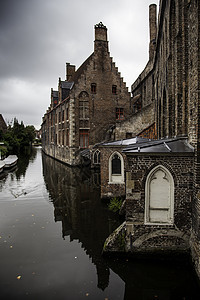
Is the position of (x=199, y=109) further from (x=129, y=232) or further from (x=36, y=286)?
(x=36, y=286)

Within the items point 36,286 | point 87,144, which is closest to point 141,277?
point 36,286

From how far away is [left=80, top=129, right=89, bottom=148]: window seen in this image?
2675cm

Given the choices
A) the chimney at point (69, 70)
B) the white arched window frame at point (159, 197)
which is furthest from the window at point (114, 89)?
the white arched window frame at point (159, 197)

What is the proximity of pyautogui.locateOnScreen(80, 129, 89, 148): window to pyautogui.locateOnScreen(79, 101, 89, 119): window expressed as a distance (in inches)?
64.0

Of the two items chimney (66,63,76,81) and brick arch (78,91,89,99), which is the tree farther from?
brick arch (78,91,89,99)

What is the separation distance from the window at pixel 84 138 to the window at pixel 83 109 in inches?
64.0

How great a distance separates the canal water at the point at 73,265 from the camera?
5.39 m

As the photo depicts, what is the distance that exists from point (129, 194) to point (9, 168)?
2164 centimetres

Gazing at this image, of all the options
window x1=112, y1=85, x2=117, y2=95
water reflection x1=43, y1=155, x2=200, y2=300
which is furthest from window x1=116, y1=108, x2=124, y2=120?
water reflection x1=43, y1=155, x2=200, y2=300

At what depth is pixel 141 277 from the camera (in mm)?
5910

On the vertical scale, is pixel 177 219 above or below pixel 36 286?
above

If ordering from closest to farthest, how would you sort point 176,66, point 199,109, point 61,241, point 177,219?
point 199,109 → point 177,219 → point 61,241 → point 176,66

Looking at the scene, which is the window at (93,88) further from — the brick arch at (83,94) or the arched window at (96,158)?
the arched window at (96,158)

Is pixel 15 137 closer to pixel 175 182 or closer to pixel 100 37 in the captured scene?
pixel 100 37
